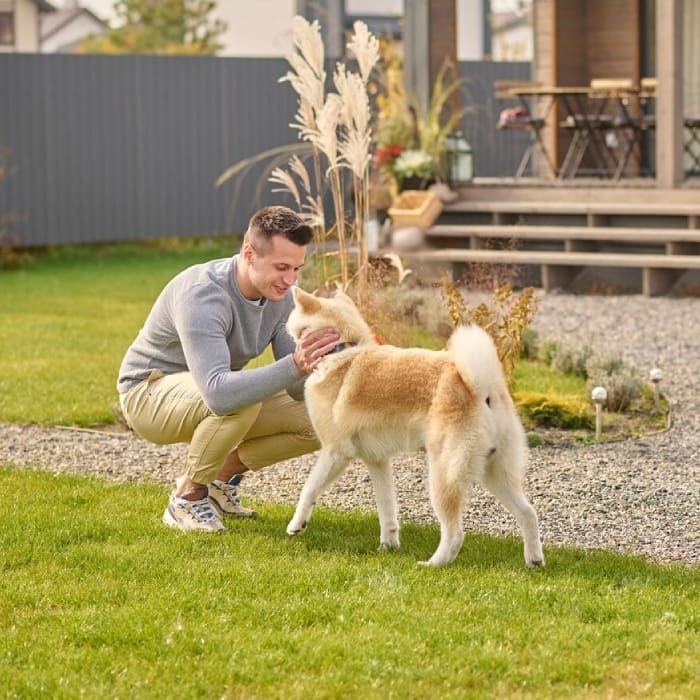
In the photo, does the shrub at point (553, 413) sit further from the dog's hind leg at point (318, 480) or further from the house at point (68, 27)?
the house at point (68, 27)

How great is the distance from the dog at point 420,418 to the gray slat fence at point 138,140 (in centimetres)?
1145

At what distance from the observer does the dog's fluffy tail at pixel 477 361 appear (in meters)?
4.62

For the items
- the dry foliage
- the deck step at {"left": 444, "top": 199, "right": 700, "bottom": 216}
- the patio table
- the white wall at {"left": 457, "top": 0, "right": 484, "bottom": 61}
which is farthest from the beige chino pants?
the white wall at {"left": 457, "top": 0, "right": 484, "bottom": 61}

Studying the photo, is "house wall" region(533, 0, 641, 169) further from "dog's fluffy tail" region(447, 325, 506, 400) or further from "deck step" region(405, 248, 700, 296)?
"dog's fluffy tail" region(447, 325, 506, 400)

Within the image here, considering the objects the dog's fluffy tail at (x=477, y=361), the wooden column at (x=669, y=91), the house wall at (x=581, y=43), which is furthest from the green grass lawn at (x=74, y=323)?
the wooden column at (x=669, y=91)

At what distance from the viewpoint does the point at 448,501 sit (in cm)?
466

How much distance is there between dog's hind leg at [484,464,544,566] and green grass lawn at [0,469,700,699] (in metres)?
0.07

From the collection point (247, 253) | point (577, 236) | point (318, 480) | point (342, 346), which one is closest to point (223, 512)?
point (318, 480)

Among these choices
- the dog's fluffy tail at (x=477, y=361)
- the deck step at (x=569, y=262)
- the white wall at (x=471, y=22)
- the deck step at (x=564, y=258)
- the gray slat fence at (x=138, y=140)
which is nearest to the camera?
the dog's fluffy tail at (x=477, y=361)

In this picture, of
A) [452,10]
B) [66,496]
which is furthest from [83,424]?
[452,10]

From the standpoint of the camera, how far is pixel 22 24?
28.2 metres

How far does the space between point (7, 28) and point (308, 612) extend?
1041 inches

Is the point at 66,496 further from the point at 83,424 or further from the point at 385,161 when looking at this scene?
the point at 385,161

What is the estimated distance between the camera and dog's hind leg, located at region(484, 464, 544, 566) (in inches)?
187
